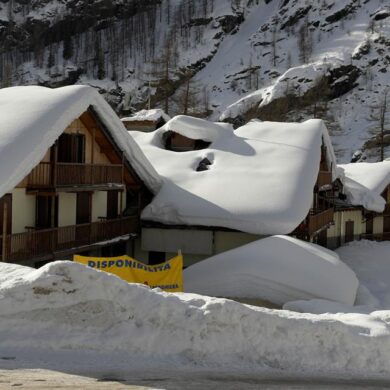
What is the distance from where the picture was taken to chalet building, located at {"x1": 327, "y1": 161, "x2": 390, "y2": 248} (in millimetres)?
32188

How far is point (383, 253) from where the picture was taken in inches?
1138

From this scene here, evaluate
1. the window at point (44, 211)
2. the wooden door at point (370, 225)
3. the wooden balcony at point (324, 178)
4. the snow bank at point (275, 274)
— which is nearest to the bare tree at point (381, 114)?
the wooden door at point (370, 225)

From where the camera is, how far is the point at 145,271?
48.2 ft

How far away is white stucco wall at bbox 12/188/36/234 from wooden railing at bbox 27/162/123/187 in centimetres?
49

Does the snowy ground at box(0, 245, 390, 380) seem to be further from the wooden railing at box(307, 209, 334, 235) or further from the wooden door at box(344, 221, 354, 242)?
the wooden door at box(344, 221, 354, 242)

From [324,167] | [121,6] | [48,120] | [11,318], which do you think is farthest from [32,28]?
[11,318]

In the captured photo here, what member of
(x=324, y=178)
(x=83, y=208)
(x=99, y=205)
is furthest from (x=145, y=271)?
(x=324, y=178)

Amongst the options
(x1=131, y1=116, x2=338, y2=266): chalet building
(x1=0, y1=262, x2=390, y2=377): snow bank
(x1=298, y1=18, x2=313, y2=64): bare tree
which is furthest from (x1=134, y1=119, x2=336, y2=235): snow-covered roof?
(x1=298, y1=18, x2=313, y2=64): bare tree

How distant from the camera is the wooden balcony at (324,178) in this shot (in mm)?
25995

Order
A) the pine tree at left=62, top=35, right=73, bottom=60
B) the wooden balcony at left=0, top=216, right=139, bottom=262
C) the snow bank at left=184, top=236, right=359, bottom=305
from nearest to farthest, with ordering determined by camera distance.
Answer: the wooden balcony at left=0, top=216, right=139, bottom=262, the snow bank at left=184, top=236, right=359, bottom=305, the pine tree at left=62, top=35, right=73, bottom=60

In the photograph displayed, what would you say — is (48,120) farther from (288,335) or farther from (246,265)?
(288,335)

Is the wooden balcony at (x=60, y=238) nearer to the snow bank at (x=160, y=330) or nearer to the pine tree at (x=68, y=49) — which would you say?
the snow bank at (x=160, y=330)

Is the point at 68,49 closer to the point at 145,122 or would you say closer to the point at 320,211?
the point at 145,122

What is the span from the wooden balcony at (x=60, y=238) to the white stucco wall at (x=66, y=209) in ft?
2.95
